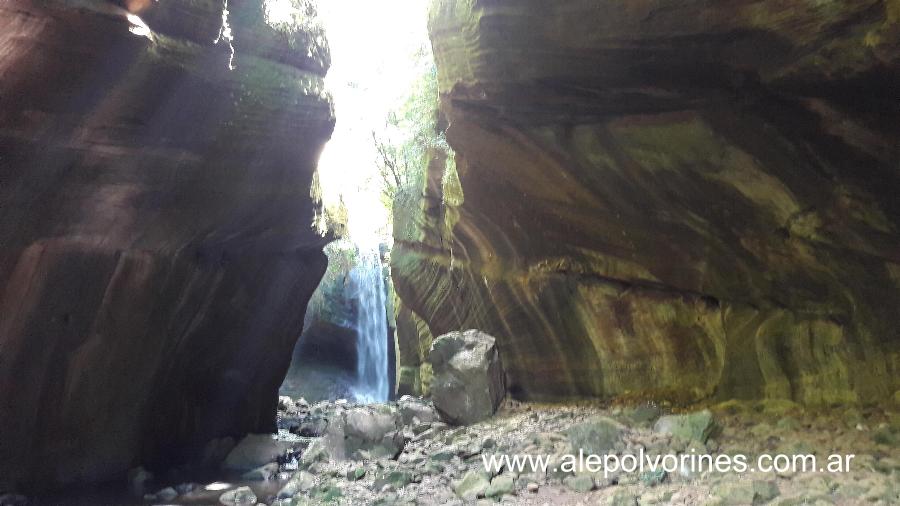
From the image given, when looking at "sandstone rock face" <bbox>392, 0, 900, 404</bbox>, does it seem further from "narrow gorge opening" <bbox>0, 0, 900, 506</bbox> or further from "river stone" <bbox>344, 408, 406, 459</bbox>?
"river stone" <bbox>344, 408, 406, 459</bbox>

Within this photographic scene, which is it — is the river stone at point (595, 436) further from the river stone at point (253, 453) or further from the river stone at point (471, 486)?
the river stone at point (253, 453)

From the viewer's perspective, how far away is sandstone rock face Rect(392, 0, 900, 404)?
16.7 ft

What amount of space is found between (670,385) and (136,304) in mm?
6230

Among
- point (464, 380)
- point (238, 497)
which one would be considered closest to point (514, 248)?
point (464, 380)

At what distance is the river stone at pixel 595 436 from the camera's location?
5.90 meters

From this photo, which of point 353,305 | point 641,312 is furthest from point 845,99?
point 353,305

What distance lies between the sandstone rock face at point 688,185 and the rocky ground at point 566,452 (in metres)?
0.63

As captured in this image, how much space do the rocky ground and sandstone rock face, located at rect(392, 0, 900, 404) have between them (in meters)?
0.63

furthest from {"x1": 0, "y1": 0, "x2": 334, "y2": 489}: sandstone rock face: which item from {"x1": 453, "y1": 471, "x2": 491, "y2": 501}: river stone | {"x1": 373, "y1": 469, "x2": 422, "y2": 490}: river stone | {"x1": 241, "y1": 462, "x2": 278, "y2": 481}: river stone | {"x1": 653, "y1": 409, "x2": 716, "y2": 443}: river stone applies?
{"x1": 653, "y1": 409, "x2": 716, "y2": 443}: river stone

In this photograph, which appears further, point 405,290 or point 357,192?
point 357,192

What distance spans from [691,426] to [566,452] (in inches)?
47.5

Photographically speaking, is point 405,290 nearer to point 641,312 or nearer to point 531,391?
point 531,391

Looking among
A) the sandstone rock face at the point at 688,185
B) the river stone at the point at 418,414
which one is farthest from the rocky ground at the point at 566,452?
the sandstone rock face at the point at 688,185

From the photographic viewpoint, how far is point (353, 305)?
20.0 metres
